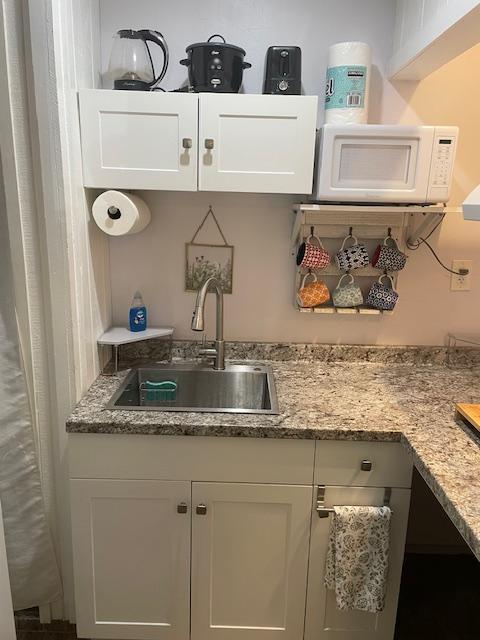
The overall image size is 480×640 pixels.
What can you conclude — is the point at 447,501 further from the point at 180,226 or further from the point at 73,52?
the point at 73,52

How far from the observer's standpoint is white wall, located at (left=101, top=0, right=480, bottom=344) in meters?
1.79

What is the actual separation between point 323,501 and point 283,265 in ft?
2.90

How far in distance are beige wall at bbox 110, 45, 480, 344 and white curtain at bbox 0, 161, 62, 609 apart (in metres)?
0.52

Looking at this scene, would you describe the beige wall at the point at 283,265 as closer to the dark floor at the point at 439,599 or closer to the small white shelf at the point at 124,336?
the small white shelf at the point at 124,336

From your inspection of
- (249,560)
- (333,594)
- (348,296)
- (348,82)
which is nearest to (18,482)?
(249,560)

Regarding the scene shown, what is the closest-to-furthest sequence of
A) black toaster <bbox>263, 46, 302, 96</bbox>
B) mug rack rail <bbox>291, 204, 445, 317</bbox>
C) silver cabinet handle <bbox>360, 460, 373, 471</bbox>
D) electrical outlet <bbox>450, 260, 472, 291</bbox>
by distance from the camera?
silver cabinet handle <bbox>360, 460, 373, 471</bbox> → black toaster <bbox>263, 46, 302, 96</bbox> → mug rack rail <bbox>291, 204, 445, 317</bbox> → electrical outlet <bbox>450, 260, 472, 291</bbox>

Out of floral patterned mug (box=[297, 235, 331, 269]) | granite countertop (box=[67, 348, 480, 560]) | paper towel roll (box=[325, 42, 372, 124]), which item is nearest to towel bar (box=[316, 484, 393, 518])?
granite countertop (box=[67, 348, 480, 560])

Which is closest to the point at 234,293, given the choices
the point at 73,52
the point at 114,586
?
the point at 73,52

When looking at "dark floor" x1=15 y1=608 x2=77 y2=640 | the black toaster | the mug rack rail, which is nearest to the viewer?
the black toaster

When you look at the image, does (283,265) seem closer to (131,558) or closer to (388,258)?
(388,258)

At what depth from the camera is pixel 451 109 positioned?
72.8 inches

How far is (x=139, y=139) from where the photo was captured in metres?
1.60

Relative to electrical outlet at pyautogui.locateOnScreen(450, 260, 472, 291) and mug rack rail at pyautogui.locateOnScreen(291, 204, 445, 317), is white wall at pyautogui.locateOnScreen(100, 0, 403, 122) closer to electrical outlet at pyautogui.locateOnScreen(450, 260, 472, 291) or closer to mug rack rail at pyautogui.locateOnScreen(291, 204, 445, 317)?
mug rack rail at pyautogui.locateOnScreen(291, 204, 445, 317)

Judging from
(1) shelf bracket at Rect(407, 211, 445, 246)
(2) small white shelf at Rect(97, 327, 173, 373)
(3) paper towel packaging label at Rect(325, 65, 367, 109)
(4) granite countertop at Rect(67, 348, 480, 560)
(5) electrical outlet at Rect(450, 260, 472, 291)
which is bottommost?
(4) granite countertop at Rect(67, 348, 480, 560)
